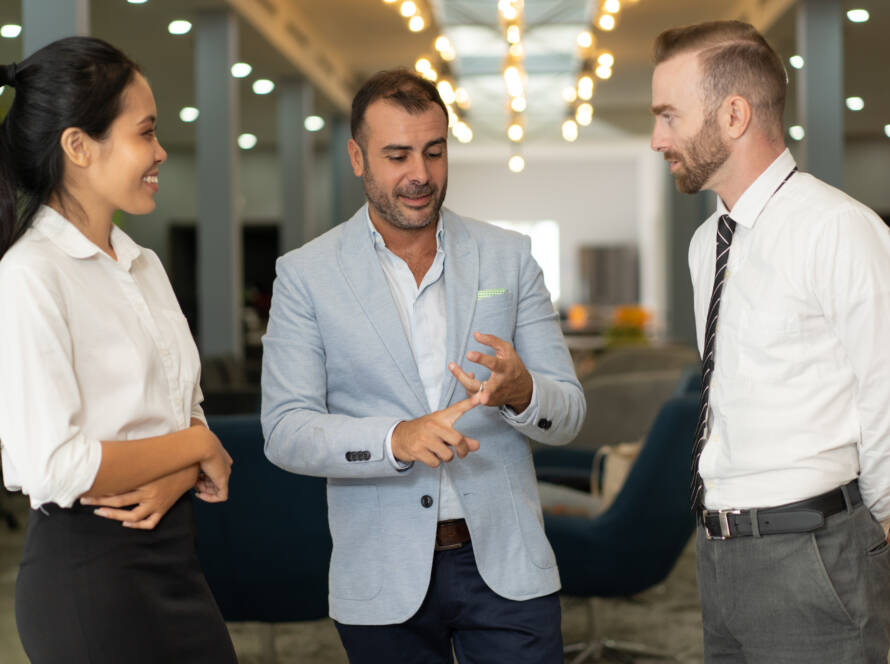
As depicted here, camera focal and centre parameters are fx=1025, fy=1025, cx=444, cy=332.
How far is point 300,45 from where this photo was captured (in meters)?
10.8

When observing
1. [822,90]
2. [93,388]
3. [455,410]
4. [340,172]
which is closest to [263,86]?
[340,172]

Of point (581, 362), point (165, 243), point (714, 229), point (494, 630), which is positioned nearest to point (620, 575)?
point (494, 630)

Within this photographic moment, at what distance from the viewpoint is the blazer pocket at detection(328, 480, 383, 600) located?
6.51 ft

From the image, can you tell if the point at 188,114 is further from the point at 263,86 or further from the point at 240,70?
the point at 263,86

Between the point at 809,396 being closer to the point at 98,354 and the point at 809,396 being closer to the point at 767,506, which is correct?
the point at 767,506

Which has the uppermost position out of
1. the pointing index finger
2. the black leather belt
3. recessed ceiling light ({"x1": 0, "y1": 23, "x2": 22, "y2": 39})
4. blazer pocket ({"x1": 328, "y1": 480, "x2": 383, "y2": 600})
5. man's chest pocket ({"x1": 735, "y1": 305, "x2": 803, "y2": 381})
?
recessed ceiling light ({"x1": 0, "y1": 23, "x2": 22, "y2": 39})

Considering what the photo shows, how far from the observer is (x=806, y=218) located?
1765 millimetres

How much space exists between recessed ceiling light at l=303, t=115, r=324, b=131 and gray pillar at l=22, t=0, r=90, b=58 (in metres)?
6.78

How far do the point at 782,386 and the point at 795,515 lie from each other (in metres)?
0.22

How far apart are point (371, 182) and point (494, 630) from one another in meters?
0.92

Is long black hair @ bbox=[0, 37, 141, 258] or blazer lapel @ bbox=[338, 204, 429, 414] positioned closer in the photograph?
long black hair @ bbox=[0, 37, 141, 258]

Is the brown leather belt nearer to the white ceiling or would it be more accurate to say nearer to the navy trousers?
the navy trousers

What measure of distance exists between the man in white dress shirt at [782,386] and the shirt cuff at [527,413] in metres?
0.32

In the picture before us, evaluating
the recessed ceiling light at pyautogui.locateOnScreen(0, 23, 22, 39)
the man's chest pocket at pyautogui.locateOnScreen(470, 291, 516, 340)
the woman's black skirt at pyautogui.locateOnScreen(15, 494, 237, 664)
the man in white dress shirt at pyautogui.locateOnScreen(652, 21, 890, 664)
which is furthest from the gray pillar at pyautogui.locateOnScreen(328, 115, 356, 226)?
the woman's black skirt at pyautogui.locateOnScreen(15, 494, 237, 664)
